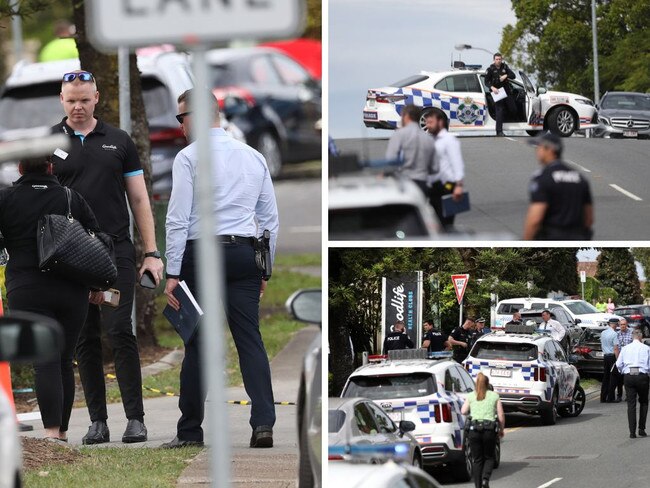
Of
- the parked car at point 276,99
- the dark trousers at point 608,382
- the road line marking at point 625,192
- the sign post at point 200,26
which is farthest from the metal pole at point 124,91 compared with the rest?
the parked car at point 276,99

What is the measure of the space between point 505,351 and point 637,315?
1.17m

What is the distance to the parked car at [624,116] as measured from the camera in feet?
24.7

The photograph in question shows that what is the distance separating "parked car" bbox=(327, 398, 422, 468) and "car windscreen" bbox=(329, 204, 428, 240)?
0.79 metres

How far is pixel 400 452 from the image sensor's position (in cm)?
508

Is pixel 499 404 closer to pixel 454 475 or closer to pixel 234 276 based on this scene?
pixel 454 475

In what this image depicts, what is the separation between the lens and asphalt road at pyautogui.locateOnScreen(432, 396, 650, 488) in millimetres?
8383

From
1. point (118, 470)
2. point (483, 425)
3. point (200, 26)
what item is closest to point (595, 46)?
point (483, 425)

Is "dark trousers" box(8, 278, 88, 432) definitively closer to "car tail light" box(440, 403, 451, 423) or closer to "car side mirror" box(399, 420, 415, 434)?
"car side mirror" box(399, 420, 415, 434)

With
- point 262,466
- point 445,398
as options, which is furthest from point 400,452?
point 445,398

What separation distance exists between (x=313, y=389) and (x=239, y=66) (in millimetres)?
20309

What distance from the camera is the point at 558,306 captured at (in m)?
8.51

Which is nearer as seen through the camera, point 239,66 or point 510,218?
point 510,218

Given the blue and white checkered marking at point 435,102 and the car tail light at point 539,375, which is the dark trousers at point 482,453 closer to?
the car tail light at point 539,375

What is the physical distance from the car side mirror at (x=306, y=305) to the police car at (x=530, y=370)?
2153 mm
